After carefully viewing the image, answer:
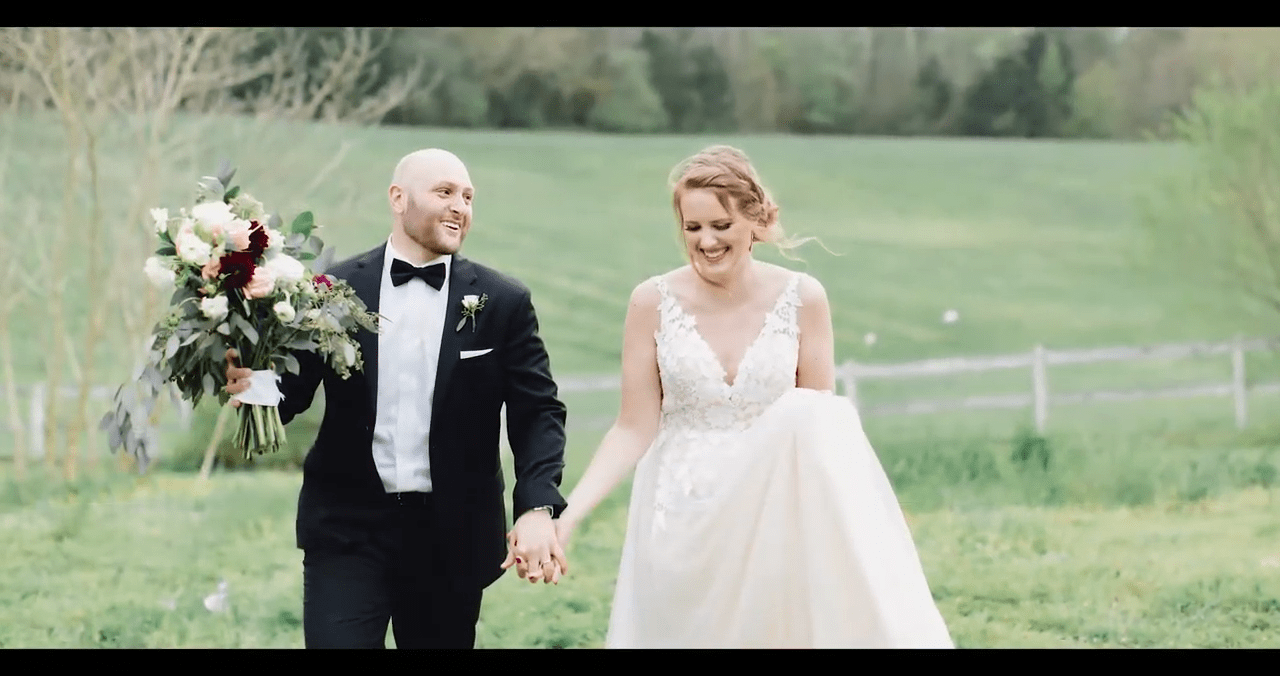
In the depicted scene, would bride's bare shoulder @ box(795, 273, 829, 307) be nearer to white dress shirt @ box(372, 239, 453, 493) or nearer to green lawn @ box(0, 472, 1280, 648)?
white dress shirt @ box(372, 239, 453, 493)

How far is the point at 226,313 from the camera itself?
3.83m

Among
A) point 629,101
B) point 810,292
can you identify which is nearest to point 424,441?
point 810,292

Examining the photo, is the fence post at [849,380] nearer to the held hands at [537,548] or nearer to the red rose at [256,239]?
the held hands at [537,548]

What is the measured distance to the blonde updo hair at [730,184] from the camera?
3980mm

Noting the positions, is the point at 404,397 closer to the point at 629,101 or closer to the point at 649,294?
the point at 649,294

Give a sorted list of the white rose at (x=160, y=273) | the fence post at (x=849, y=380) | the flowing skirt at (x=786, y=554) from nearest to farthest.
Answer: the flowing skirt at (x=786, y=554) < the white rose at (x=160, y=273) < the fence post at (x=849, y=380)

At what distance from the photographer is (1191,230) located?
12.8 metres

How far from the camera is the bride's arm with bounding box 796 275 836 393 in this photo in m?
4.23

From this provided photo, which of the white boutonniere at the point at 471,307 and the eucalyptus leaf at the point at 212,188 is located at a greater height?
the eucalyptus leaf at the point at 212,188

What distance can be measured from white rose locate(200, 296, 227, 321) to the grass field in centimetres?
364

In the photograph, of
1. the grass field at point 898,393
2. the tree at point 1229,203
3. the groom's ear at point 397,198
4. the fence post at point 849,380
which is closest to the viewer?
the groom's ear at point 397,198

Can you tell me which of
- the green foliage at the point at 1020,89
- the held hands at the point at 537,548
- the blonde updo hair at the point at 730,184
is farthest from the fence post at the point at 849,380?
the held hands at the point at 537,548

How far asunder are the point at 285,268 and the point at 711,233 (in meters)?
1.05

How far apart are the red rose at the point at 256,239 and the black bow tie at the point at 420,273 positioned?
38cm
